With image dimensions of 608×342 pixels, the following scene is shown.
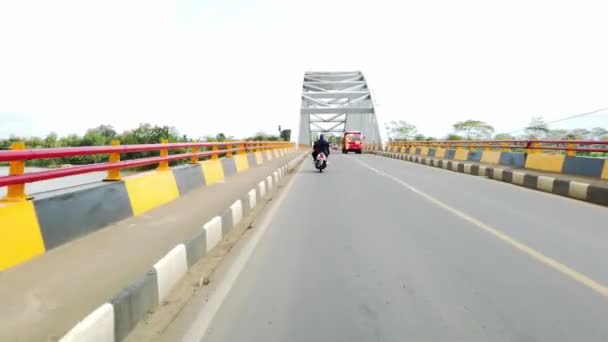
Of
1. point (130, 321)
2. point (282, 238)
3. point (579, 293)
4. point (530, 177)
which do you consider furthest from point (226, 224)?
point (530, 177)

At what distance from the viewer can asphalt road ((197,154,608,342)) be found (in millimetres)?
2992

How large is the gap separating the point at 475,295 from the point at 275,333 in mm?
1596

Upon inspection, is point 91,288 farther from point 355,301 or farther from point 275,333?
point 355,301

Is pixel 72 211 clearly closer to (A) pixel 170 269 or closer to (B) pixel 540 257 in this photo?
(A) pixel 170 269

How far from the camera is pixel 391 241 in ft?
18.3

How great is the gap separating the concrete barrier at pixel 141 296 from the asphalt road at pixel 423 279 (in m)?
0.50

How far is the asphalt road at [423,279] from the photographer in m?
2.99

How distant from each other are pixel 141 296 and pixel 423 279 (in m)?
2.23

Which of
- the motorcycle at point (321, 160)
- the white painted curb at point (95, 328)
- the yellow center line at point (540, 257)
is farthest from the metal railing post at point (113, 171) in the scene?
the motorcycle at point (321, 160)

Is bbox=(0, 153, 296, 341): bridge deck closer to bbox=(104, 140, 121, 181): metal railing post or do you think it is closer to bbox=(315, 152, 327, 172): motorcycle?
bbox=(104, 140, 121, 181): metal railing post

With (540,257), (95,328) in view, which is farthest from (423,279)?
(95,328)

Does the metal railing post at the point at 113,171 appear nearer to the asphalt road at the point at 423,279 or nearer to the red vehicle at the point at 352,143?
the asphalt road at the point at 423,279

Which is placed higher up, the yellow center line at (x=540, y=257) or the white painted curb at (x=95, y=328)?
the white painted curb at (x=95, y=328)

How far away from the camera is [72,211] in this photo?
491 centimetres
